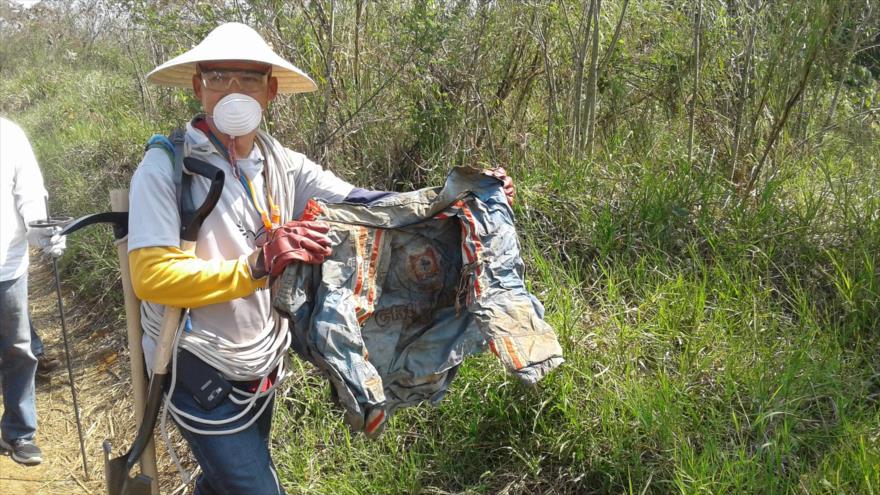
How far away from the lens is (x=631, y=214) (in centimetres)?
396

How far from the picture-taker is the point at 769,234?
3.65 m

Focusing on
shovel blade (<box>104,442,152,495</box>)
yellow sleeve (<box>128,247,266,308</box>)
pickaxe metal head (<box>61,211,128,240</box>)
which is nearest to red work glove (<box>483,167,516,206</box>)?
yellow sleeve (<box>128,247,266,308</box>)

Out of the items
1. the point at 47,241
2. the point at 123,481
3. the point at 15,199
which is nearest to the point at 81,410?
the point at 15,199

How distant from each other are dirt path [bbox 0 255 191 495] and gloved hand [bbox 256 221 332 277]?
212cm

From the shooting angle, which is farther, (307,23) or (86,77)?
(86,77)

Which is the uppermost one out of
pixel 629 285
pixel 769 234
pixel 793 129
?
pixel 793 129

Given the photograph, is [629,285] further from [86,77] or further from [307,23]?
[86,77]

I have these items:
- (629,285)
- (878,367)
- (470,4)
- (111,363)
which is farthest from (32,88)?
(878,367)

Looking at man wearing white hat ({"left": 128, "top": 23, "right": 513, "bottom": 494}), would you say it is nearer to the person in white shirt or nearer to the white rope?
the white rope

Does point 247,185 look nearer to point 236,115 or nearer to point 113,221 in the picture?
point 236,115

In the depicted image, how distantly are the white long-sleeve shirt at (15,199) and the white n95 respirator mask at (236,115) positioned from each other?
7.12 feet

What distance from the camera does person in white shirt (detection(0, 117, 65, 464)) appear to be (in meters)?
3.83

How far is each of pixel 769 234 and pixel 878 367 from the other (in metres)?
0.91

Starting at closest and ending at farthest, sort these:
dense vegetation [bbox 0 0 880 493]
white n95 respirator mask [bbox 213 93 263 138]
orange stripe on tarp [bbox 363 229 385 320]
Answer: white n95 respirator mask [bbox 213 93 263 138] < orange stripe on tarp [bbox 363 229 385 320] < dense vegetation [bbox 0 0 880 493]
